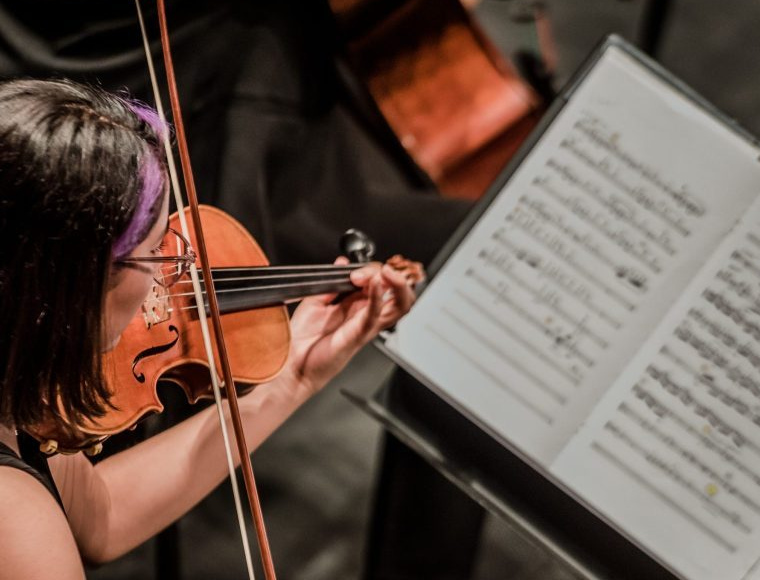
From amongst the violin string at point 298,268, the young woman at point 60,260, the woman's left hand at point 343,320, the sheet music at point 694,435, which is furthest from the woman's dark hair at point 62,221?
the sheet music at point 694,435

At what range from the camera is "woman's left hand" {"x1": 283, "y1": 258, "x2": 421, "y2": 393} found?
1.03 m

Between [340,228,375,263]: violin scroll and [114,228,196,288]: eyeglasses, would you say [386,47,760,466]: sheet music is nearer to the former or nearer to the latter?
[340,228,375,263]: violin scroll

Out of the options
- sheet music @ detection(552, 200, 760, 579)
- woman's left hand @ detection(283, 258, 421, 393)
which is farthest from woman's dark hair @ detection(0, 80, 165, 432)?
sheet music @ detection(552, 200, 760, 579)

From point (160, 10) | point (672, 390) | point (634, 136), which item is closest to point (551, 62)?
point (634, 136)

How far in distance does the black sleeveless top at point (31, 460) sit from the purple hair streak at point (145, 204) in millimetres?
210

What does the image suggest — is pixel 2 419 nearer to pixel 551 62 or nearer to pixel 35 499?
pixel 35 499

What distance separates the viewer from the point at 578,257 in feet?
3.38

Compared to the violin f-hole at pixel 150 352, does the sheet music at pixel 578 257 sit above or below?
above

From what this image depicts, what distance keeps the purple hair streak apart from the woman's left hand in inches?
14.4

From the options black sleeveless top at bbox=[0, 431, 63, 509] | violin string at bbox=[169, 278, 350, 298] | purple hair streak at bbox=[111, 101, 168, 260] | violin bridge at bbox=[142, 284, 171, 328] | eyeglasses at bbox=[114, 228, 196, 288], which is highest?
purple hair streak at bbox=[111, 101, 168, 260]

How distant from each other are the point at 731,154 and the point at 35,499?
32.5 inches

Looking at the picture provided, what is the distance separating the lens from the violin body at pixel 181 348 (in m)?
0.81

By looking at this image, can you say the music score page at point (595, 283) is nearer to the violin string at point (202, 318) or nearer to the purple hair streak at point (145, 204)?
the violin string at point (202, 318)

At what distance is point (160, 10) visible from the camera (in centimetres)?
76
